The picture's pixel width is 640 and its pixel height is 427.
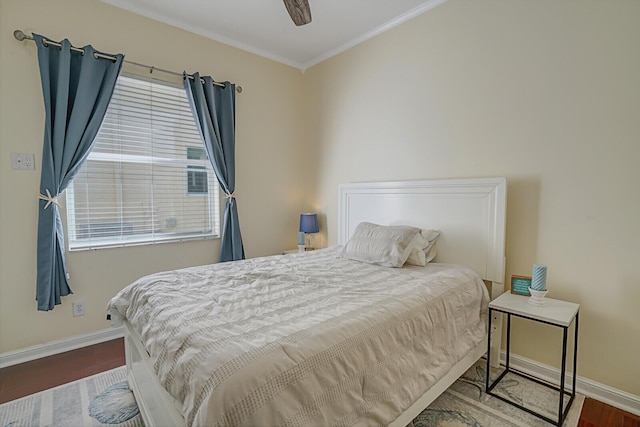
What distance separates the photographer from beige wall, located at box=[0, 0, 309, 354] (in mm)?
2244

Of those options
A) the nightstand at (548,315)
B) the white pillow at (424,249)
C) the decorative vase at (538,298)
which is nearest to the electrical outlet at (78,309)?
the white pillow at (424,249)

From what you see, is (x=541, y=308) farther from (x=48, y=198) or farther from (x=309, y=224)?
(x=48, y=198)

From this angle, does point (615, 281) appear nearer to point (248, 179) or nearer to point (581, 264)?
point (581, 264)

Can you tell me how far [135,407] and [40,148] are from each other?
2.02m

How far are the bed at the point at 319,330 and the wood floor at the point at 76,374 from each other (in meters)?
0.60

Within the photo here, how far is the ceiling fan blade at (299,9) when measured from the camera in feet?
6.32

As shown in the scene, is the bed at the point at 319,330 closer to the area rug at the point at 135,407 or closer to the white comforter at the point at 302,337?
the white comforter at the point at 302,337

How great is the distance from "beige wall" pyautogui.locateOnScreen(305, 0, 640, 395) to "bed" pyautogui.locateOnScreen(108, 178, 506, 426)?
0.84 feet

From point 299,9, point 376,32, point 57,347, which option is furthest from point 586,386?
point 57,347

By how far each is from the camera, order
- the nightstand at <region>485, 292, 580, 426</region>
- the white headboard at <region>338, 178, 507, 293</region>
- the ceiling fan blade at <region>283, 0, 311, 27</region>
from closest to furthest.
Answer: the nightstand at <region>485, 292, 580, 426</region>, the ceiling fan blade at <region>283, 0, 311, 27</region>, the white headboard at <region>338, 178, 507, 293</region>

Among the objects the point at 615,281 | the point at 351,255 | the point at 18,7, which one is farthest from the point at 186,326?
the point at 18,7

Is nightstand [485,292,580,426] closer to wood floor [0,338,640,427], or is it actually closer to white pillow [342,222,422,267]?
wood floor [0,338,640,427]

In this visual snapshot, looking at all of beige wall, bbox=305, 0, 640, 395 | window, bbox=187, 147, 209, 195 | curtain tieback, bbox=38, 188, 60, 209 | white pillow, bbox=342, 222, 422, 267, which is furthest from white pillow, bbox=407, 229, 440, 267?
curtain tieback, bbox=38, 188, 60, 209

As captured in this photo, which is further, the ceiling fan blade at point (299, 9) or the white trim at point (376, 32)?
the white trim at point (376, 32)
